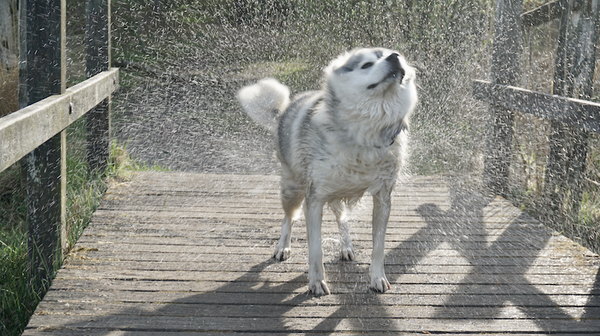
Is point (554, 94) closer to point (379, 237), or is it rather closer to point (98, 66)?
point (379, 237)

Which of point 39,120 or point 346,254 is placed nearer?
point 39,120

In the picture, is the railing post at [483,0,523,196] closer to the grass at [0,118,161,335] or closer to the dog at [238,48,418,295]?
the dog at [238,48,418,295]

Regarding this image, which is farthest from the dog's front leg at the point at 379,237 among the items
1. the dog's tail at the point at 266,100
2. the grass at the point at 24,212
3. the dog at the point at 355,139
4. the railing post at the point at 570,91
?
the railing post at the point at 570,91

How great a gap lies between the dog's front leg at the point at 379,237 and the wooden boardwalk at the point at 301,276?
0.07m

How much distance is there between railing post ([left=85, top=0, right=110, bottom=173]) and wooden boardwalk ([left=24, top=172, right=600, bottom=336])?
51 cm

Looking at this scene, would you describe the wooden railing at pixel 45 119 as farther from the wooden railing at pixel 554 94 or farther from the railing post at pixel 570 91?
the railing post at pixel 570 91

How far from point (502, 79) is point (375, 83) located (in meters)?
2.59

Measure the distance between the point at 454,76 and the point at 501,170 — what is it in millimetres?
3515

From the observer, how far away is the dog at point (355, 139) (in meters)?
2.46

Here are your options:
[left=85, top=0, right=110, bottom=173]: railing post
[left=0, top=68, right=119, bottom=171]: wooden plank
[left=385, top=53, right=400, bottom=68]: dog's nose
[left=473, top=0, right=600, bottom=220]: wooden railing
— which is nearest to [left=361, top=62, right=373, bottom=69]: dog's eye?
[left=385, top=53, right=400, bottom=68]: dog's nose

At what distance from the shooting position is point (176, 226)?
A: 11.8 ft

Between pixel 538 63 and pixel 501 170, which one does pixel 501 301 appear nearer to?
pixel 501 170

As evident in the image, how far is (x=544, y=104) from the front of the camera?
3650mm

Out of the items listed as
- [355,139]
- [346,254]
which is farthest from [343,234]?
[355,139]
